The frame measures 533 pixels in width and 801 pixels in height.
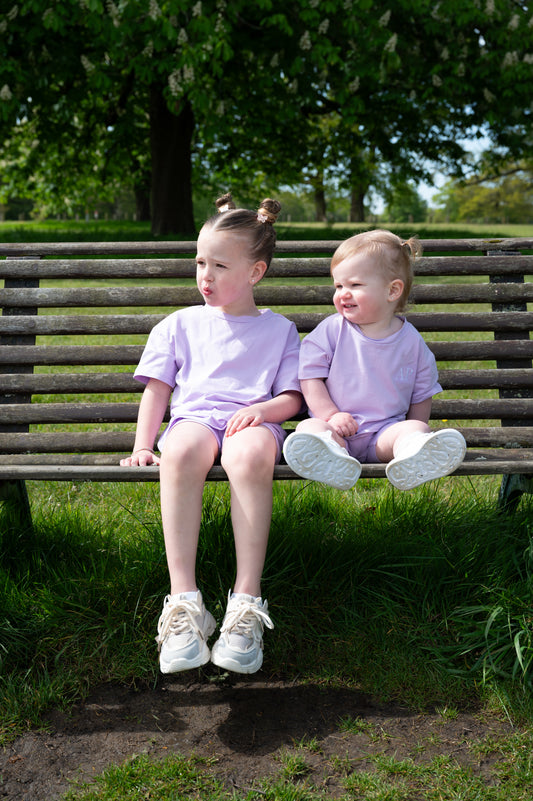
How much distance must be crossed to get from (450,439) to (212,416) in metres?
0.77

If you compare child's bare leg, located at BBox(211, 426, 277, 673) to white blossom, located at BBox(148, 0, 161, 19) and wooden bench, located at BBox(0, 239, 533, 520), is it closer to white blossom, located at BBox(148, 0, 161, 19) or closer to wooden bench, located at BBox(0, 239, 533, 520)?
wooden bench, located at BBox(0, 239, 533, 520)

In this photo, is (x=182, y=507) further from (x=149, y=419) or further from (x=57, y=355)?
(x=57, y=355)

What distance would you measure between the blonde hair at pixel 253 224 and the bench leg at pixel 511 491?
3.85 feet

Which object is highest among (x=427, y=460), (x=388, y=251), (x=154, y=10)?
(x=154, y=10)

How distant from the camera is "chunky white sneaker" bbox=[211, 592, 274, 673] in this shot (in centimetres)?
215

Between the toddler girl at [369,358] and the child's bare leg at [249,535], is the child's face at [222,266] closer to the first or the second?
the toddler girl at [369,358]

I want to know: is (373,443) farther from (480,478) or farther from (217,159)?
(217,159)

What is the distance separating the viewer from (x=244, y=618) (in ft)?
7.20

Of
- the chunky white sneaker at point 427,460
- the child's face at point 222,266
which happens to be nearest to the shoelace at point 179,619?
the chunky white sneaker at point 427,460

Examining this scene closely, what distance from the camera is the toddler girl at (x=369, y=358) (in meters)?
2.67

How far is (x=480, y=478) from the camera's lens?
3.92 m

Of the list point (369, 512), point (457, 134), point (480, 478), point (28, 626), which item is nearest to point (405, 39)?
point (457, 134)

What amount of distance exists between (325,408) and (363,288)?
0.42 m

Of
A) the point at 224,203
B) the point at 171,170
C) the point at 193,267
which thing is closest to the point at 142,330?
the point at 193,267
